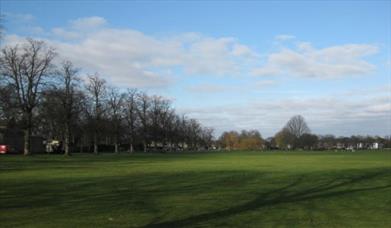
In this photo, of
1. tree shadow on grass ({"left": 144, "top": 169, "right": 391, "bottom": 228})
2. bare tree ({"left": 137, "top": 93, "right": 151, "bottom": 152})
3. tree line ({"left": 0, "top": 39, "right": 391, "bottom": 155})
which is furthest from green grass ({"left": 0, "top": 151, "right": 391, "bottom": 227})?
bare tree ({"left": 137, "top": 93, "right": 151, "bottom": 152})

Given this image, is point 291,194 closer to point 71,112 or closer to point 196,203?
point 196,203

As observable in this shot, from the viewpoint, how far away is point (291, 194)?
2241cm

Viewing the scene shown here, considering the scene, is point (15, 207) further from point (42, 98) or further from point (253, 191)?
point (42, 98)

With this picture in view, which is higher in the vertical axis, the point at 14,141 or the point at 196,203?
the point at 14,141

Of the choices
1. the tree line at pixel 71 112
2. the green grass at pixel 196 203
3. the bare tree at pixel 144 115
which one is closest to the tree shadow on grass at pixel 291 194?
the green grass at pixel 196 203

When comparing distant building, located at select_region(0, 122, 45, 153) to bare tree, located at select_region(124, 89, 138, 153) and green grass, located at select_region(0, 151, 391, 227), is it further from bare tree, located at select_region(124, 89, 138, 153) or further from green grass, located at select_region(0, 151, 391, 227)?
green grass, located at select_region(0, 151, 391, 227)

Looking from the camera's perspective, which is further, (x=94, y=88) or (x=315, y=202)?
(x=94, y=88)

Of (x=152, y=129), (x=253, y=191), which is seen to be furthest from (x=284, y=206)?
(x=152, y=129)

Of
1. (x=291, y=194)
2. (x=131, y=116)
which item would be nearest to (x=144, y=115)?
(x=131, y=116)

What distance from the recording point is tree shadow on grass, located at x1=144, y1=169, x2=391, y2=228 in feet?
48.3

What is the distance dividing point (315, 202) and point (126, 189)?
26.0 feet

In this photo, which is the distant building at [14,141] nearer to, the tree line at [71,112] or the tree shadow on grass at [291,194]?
the tree line at [71,112]

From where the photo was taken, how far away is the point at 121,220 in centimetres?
1440

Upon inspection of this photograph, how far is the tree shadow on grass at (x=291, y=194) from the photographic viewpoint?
14.7 metres
